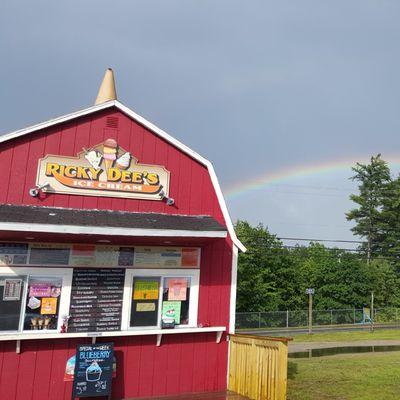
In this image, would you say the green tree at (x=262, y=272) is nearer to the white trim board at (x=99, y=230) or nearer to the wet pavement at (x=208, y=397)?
the wet pavement at (x=208, y=397)

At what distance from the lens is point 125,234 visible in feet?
27.0

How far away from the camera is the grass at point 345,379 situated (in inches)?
383

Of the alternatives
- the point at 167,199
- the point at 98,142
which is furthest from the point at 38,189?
the point at 167,199

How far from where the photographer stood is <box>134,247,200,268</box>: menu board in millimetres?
9508

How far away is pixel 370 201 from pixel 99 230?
2792 inches

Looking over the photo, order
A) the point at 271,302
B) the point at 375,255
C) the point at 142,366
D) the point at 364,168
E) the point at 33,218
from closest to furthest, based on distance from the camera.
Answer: the point at 33,218, the point at 142,366, the point at 271,302, the point at 375,255, the point at 364,168

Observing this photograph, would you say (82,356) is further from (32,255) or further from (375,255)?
(375,255)

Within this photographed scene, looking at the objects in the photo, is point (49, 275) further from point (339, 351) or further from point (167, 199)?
point (339, 351)

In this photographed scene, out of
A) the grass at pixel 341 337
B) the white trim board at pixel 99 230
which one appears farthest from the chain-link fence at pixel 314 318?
the white trim board at pixel 99 230

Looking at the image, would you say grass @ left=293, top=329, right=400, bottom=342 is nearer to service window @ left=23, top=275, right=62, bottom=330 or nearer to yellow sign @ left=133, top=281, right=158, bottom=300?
yellow sign @ left=133, top=281, right=158, bottom=300

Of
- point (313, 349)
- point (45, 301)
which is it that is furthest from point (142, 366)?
point (313, 349)

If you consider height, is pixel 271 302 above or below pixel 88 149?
below

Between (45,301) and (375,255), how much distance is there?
6868 centimetres

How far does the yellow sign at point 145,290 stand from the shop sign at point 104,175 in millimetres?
A: 1821
